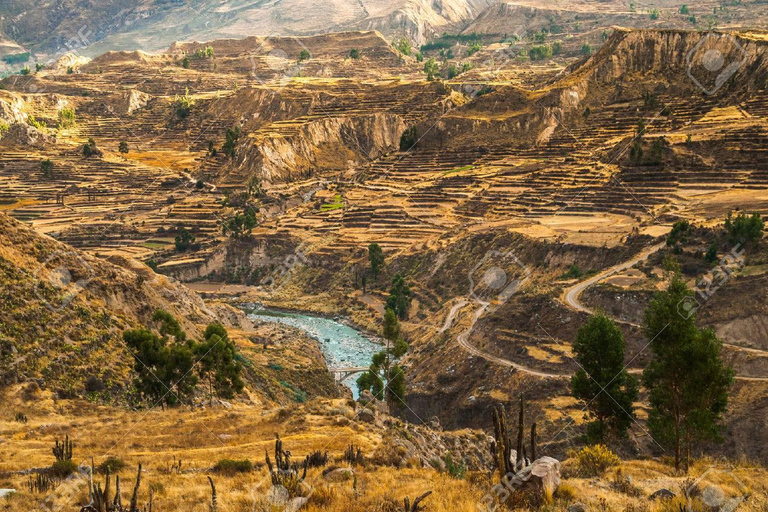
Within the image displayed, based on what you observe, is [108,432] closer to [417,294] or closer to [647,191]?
[417,294]

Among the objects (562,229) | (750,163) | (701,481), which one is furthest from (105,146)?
(701,481)

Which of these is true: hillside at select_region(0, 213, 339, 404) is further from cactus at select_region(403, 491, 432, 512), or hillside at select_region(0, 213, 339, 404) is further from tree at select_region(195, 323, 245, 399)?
cactus at select_region(403, 491, 432, 512)

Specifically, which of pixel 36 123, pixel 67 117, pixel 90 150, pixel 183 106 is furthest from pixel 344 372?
pixel 67 117

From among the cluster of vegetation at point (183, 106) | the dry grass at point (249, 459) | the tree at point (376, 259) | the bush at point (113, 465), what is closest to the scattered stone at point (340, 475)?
the dry grass at point (249, 459)

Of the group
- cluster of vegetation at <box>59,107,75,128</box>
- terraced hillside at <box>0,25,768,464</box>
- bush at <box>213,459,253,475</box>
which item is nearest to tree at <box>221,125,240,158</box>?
terraced hillside at <box>0,25,768,464</box>

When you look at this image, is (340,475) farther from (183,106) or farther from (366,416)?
(183,106)

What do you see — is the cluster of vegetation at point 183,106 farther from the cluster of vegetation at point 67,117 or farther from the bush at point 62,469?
the bush at point 62,469
